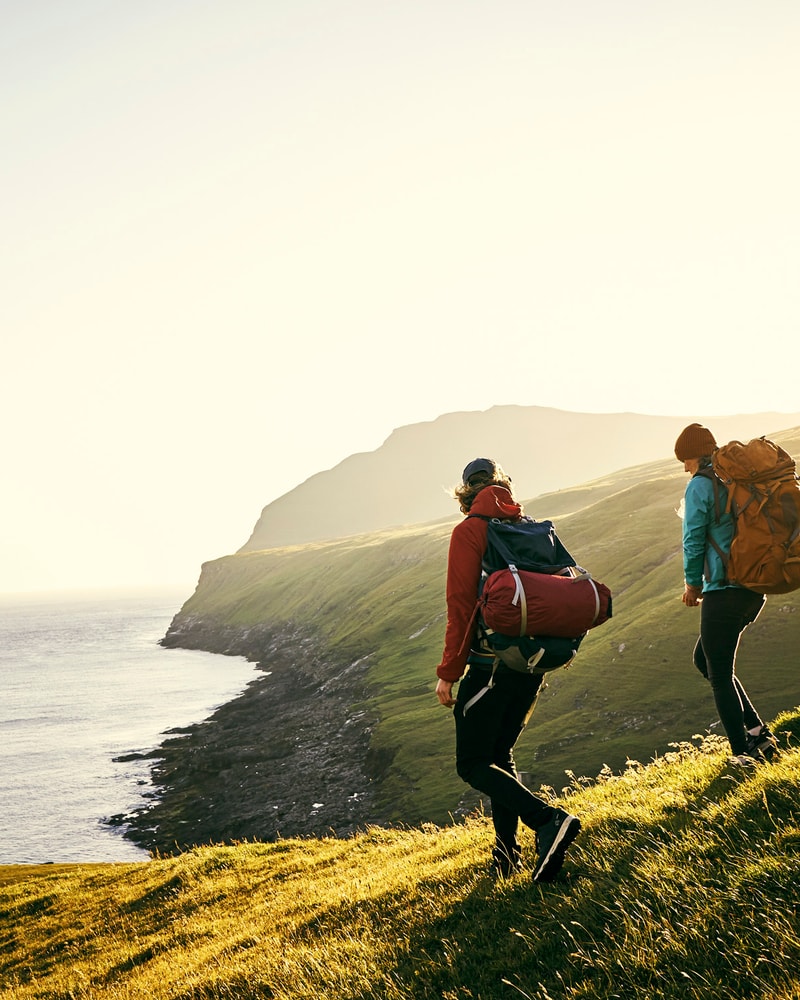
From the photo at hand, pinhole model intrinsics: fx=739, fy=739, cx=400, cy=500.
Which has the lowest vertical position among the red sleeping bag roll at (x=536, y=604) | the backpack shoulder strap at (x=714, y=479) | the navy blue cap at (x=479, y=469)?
the red sleeping bag roll at (x=536, y=604)

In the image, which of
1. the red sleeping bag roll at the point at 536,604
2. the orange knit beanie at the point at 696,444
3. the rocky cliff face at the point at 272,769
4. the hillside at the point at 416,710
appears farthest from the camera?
the rocky cliff face at the point at 272,769

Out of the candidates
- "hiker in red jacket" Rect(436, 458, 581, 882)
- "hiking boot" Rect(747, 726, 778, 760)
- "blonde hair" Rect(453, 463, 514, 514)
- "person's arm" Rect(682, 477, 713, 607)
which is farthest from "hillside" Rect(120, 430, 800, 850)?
"blonde hair" Rect(453, 463, 514, 514)

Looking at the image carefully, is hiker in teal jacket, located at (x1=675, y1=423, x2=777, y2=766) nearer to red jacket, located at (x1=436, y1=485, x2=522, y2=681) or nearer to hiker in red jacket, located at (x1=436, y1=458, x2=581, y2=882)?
hiker in red jacket, located at (x1=436, y1=458, x2=581, y2=882)

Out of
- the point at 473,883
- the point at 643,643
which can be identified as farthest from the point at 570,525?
the point at 473,883

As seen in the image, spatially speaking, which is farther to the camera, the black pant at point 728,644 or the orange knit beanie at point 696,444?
the orange knit beanie at point 696,444

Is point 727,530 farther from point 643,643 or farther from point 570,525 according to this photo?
point 570,525

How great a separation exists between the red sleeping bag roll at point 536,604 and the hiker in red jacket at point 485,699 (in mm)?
299

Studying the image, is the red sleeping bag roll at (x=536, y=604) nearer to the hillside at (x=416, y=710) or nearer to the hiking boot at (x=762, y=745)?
the hiking boot at (x=762, y=745)

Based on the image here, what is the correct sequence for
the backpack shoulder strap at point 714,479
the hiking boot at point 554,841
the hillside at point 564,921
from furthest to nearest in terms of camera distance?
1. the backpack shoulder strap at point 714,479
2. the hiking boot at point 554,841
3. the hillside at point 564,921

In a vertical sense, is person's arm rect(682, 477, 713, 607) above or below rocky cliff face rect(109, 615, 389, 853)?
above

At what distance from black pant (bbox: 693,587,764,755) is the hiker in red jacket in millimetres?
2370

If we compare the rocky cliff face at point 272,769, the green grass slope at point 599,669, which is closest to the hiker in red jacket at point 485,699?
the green grass slope at point 599,669

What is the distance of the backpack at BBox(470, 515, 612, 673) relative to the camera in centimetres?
652

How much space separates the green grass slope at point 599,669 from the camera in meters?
36.3
